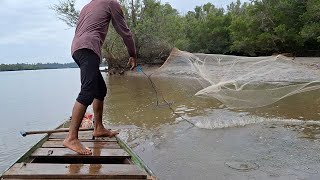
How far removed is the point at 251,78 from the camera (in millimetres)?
10633

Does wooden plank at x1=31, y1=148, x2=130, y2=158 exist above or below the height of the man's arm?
below

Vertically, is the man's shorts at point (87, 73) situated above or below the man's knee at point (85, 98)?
above

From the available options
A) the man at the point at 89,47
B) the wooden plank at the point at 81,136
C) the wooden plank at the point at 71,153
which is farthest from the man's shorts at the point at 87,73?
the wooden plank at the point at 81,136

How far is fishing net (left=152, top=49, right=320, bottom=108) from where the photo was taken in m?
9.61

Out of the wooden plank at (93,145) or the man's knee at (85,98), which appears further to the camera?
the wooden plank at (93,145)

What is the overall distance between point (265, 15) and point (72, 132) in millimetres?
26713

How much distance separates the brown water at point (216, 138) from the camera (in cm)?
538

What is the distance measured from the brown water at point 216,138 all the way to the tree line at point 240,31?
14.3 m

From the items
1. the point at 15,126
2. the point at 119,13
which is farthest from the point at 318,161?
the point at 15,126

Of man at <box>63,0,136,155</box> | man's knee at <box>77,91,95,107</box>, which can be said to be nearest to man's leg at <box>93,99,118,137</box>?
man at <box>63,0,136,155</box>

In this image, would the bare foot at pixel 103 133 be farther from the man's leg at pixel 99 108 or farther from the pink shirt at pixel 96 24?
the pink shirt at pixel 96 24

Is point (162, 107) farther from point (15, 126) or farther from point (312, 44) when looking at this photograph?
point (312, 44)

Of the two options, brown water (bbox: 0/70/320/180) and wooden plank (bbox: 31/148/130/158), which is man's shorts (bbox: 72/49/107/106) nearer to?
wooden plank (bbox: 31/148/130/158)

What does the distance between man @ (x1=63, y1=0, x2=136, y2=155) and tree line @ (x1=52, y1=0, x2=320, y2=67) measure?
19.6 m
